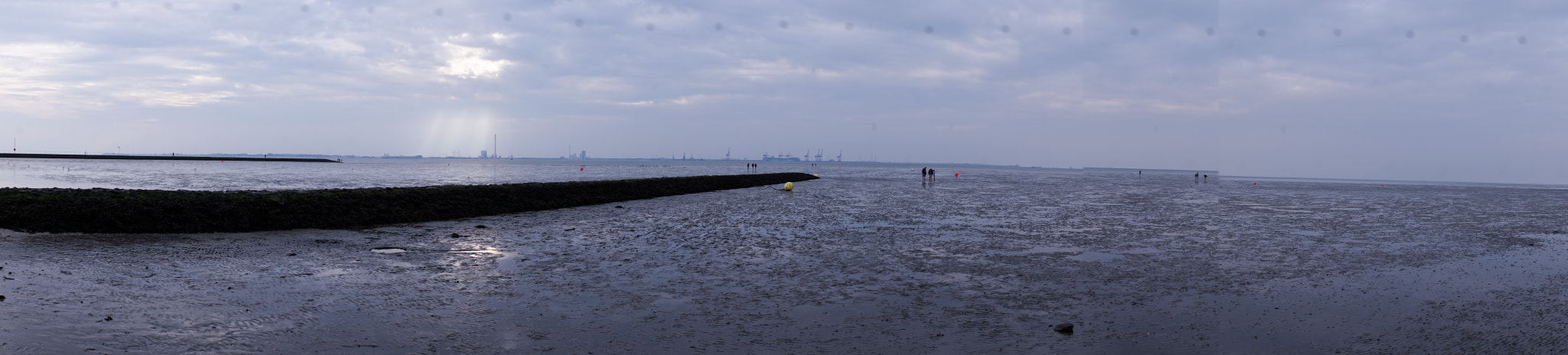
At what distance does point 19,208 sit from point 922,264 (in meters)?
18.6

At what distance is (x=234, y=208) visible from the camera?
18297 millimetres

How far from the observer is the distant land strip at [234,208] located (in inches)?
643

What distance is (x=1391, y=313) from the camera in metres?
9.34

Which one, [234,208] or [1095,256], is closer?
[1095,256]

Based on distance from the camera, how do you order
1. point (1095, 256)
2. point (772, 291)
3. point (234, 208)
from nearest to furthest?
1. point (772, 291)
2. point (1095, 256)
3. point (234, 208)

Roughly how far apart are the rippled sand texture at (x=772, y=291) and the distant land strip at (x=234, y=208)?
4.15 ft

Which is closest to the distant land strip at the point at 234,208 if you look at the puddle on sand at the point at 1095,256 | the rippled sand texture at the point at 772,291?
the rippled sand texture at the point at 772,291

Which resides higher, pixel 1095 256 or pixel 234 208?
pixel 234 208

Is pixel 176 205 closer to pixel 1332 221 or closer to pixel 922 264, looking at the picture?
pixel 922 264

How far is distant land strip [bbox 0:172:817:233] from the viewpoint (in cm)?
1634

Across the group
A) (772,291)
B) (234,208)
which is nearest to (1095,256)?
(772,291)

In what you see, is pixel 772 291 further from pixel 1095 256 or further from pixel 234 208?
pixel 234 208

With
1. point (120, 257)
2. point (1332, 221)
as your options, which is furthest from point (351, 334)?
point (1332, 221)

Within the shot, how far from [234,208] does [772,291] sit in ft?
49.0
